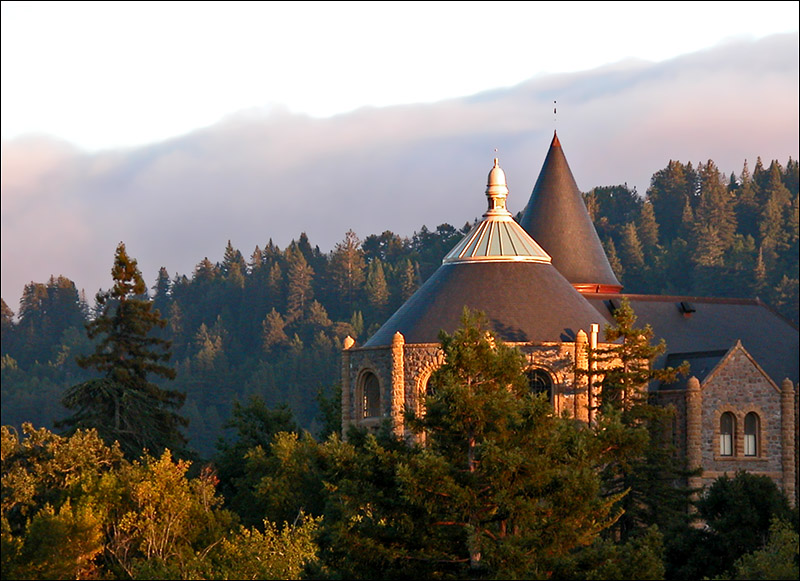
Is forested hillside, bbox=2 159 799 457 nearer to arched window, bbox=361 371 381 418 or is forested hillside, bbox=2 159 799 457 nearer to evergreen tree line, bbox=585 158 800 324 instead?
evergreen tree line, bbox=585 158 800 324

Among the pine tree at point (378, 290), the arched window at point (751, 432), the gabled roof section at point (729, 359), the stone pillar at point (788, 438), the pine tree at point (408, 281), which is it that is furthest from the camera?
the pine tree at point (378, 290)

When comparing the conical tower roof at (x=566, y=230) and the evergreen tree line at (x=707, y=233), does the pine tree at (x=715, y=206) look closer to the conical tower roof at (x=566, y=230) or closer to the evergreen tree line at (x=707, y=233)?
the evergreen tree line at (x=707, y=233)

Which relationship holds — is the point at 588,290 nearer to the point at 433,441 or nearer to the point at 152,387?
the point at 152,387

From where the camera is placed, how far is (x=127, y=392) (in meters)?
58.4

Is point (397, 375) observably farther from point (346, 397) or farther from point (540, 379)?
point (540, 379)

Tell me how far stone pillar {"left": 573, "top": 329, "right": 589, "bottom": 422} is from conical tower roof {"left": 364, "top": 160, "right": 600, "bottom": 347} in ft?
1.96

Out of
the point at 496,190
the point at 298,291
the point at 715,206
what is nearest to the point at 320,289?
the point at 298,291

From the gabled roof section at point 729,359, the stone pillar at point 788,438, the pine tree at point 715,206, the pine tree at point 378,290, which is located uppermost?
the pine tree at point 715,206

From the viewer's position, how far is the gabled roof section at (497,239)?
157ft

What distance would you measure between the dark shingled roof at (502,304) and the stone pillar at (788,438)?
5438 mm

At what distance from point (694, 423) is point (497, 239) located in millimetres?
7427

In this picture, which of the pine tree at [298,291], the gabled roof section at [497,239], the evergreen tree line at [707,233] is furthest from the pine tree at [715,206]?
the gabled roof section at [497,239]

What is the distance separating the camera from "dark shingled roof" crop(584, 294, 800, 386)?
50750 mm

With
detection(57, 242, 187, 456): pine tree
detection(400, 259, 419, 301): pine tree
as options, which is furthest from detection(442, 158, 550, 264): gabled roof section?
detection(400, 259, 419, 301): pine tree
